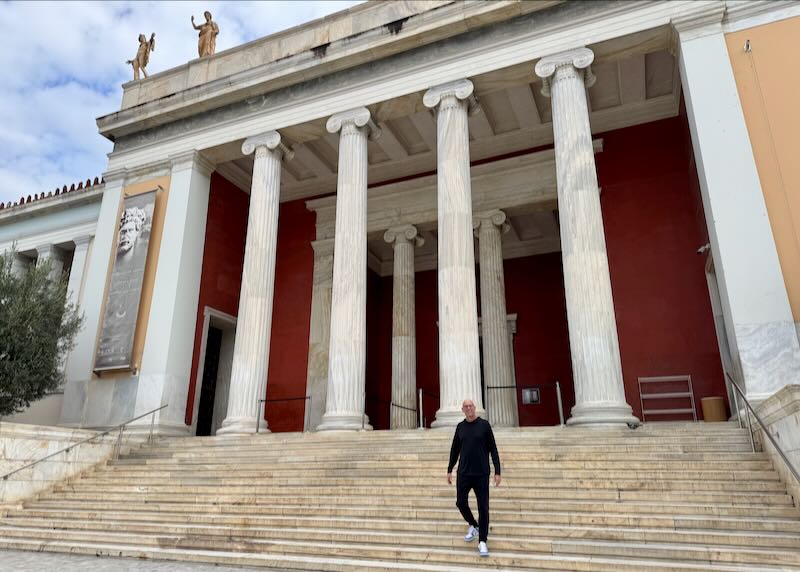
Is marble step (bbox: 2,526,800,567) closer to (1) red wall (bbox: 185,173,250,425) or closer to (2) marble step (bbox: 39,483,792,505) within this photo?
(2) marble step (bbox: 39,483,792,505)

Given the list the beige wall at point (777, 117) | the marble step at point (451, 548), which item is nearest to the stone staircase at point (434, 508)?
the marble step at point (451, 548)

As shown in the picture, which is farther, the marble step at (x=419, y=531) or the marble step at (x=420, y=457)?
the marble step at (x=420, y=457)

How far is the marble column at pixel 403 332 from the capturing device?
14055 millimetres

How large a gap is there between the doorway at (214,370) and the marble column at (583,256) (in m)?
8.99

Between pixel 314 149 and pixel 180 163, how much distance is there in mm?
3514

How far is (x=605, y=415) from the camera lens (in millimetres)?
8641

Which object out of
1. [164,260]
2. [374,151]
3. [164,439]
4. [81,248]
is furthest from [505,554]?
[81,248]

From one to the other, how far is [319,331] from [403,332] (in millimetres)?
2437

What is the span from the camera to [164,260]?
44.3 ft

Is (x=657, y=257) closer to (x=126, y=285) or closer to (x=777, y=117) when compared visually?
(x=777, y=117)

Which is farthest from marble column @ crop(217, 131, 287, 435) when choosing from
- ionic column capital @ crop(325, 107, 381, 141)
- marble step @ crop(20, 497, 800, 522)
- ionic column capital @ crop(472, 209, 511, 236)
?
ionic column capital @ crop(472, 209, 511, 236)

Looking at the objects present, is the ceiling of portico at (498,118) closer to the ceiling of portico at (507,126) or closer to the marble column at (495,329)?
the ceiling of portico at (507,126)

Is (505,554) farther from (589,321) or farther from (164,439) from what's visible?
(164,439)

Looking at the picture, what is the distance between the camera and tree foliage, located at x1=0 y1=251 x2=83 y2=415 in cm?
1062
